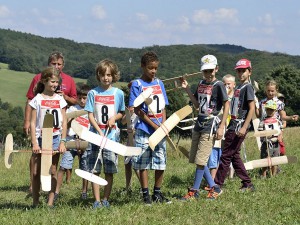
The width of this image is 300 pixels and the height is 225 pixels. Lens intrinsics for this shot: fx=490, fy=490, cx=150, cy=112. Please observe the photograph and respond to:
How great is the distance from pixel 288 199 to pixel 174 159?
6.81m

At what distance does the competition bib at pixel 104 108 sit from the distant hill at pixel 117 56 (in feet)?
235

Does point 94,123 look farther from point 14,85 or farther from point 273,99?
point 14,85

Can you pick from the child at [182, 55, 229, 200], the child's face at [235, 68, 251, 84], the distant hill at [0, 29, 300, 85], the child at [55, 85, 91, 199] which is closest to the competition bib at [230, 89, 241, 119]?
the child's face at [235, 68, 251, 84]

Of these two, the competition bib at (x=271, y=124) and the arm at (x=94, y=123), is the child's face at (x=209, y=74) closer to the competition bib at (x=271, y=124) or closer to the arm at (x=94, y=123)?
the arm at (x=94, y=123)

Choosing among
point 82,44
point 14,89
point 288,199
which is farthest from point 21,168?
point 82,44

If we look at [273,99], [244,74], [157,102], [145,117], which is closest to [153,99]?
[157,102]

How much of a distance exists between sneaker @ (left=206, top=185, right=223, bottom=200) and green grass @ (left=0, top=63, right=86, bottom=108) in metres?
78.3

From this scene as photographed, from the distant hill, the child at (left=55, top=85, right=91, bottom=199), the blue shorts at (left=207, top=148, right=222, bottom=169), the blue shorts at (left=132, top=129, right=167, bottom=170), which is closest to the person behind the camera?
the blue shorts at (left=132, top=129, right=167, bottom=170)

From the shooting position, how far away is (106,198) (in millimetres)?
6301

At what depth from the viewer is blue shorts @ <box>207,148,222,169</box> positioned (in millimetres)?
7766

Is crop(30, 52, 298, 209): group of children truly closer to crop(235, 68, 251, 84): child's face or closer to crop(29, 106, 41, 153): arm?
crop(29, 106, 41, 153): arm

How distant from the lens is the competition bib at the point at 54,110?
613cm

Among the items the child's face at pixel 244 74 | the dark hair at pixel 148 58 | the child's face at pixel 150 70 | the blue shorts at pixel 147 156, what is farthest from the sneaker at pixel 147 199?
the child's face at pixel 244 74

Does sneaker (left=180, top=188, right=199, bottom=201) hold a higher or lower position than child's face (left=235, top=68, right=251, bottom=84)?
lower
